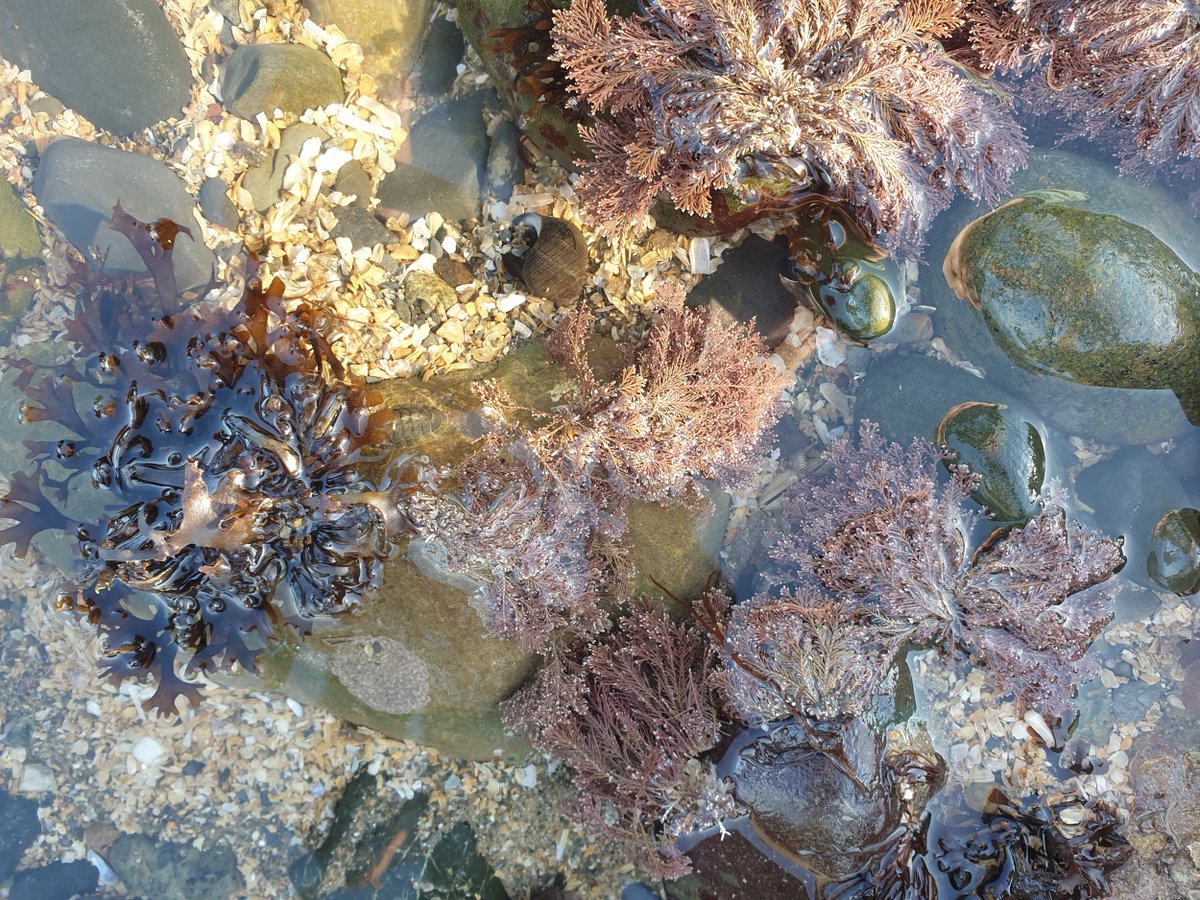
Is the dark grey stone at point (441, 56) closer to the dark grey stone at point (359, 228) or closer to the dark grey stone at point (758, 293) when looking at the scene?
the dark grey stone at point (359, 228)

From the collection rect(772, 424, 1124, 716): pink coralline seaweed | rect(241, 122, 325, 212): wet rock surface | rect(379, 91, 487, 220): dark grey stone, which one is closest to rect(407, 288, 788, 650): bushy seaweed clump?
rect(772, 424, 1124, 716): pink coralline seaweed

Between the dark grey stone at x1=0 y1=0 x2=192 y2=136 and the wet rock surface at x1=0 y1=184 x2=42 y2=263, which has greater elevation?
the dark grey stone at x1=0 y1=0 x2=192 y2=136

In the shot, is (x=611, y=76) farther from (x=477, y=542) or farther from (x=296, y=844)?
(x=296, y=844)

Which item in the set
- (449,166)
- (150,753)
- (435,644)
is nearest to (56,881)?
(150,753)

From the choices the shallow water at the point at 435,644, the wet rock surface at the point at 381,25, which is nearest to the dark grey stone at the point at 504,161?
the shallow water at the point at 435,644

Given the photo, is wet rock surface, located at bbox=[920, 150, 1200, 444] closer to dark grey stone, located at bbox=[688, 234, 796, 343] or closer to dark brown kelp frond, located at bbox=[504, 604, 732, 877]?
dark grey stone, located at bbox=[688, 234, 796, 343]

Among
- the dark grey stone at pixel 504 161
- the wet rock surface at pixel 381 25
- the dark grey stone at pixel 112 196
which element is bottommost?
the dark grey stone at pixel 112 196
